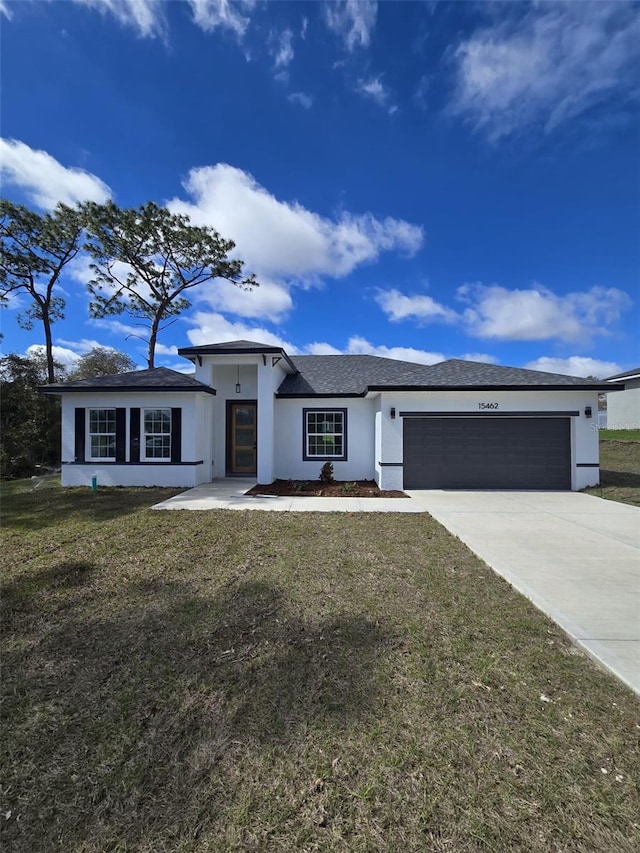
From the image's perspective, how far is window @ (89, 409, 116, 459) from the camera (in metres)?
11.2

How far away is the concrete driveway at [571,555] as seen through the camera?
10.8ft

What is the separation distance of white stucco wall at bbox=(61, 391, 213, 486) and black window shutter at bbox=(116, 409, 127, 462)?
87 millimetres

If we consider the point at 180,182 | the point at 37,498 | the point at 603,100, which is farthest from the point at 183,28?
the point at 37,498

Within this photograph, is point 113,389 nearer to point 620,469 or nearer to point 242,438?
point 242,438

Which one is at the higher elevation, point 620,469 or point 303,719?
point 620,469

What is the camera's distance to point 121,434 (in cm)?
1116

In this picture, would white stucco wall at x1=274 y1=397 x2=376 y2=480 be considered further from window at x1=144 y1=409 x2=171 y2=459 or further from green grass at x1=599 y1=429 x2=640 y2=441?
green grass at x1=599 y1=429 x2=640 y2=441

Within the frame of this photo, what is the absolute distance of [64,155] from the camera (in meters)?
13.3

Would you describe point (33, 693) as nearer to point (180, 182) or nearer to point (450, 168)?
point (450, 168)

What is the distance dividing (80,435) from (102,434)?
607mm

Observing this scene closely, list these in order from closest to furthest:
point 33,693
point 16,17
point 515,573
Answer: point 33,693
point 515,573
point 16,17

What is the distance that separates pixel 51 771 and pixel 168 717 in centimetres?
60

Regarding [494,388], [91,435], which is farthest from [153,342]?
[494,388]

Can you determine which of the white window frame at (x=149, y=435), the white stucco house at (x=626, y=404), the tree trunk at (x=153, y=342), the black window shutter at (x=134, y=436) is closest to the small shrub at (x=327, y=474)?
the white window frame at (x=149, y=435)
